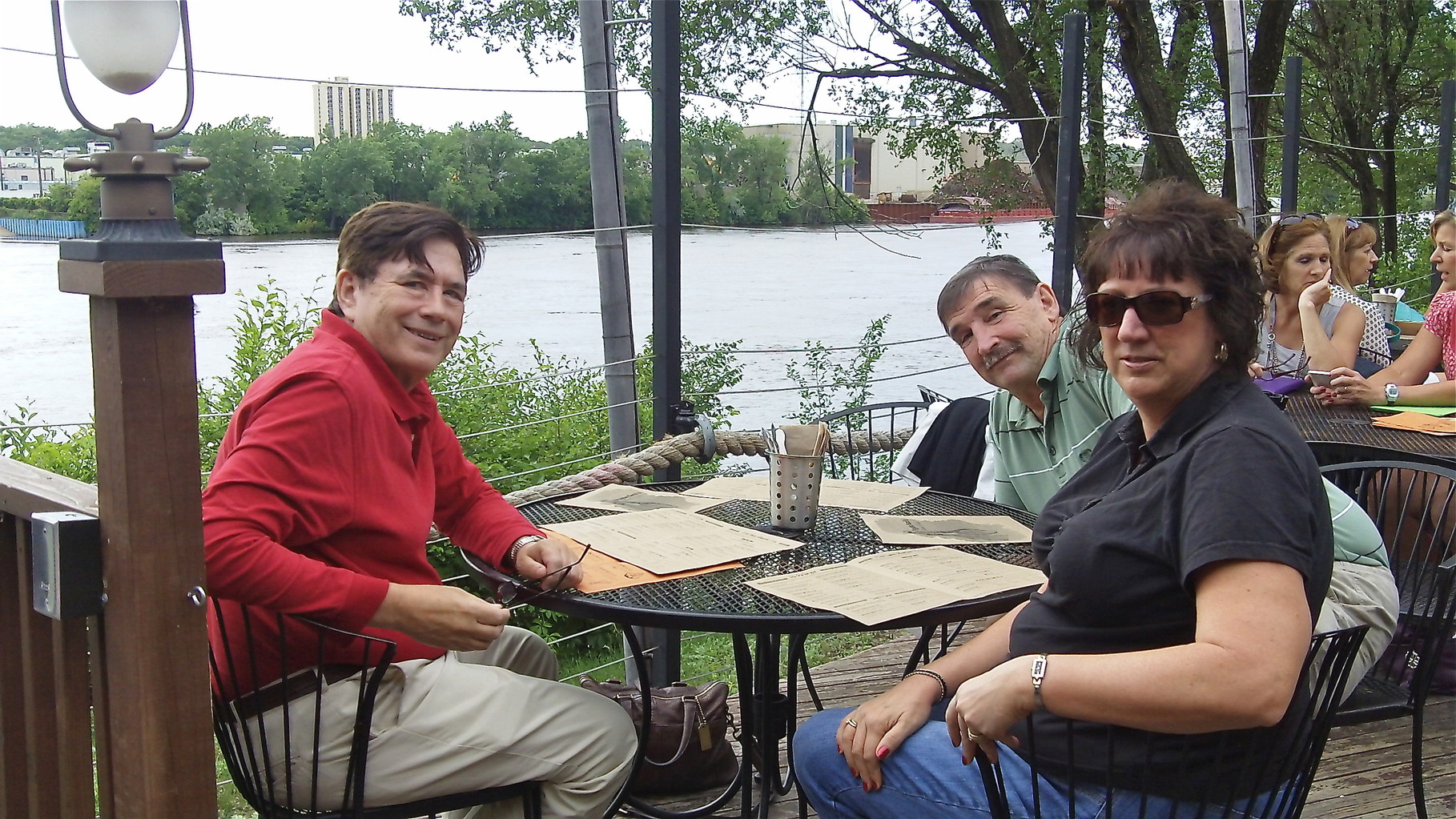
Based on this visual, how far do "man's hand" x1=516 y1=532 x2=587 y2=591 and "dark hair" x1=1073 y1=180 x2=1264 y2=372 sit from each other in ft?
3.12

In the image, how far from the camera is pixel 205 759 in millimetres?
1487

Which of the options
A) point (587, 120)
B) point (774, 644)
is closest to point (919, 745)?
point (774, 644)

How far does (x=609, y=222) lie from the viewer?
345 cm

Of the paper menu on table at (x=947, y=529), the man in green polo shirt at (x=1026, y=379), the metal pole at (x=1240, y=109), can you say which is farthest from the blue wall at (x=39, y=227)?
the metal pole at (x=1240, y=109)

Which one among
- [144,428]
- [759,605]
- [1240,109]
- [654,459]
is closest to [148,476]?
[144,428]

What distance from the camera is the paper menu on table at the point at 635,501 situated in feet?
8.32

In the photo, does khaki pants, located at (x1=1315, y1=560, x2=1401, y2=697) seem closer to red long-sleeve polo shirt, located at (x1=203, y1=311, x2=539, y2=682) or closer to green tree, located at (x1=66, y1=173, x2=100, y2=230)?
red long-sleeve polo shirt, located at (x1=203, y1=311, x2=539, y2=682)

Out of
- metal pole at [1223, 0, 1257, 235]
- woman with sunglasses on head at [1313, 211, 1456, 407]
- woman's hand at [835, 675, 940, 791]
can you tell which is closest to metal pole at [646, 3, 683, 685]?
woman's hand at [835, 675, 940, 791]

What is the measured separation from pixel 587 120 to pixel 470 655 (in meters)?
1.67

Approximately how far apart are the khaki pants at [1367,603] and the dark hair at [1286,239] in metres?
2.79

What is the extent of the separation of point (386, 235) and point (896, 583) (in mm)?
1035

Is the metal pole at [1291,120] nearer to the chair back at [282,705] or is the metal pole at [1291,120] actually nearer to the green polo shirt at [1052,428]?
the green polo shirt at [1052,428]

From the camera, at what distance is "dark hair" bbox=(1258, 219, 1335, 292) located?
4547 millimetres

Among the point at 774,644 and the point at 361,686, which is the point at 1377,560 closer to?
the point at 774,644
